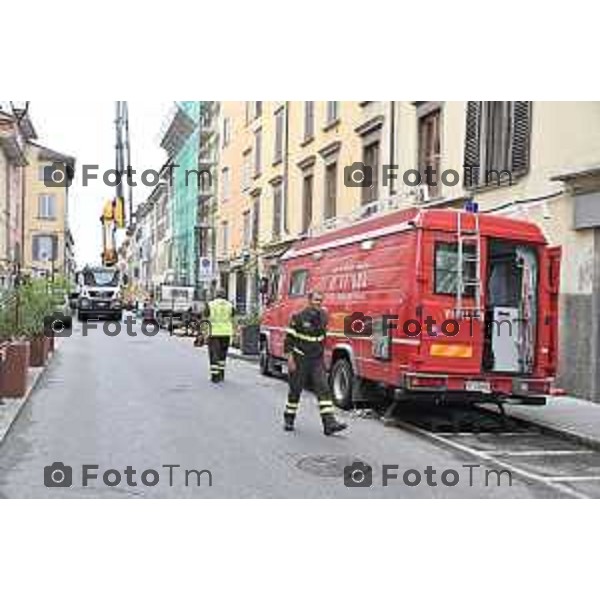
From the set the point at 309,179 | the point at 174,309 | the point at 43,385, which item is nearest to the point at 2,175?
the point at 174,309

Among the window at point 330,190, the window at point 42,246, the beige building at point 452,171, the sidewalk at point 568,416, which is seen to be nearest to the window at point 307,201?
the beige building at point 452,171

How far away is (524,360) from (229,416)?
3869 mm

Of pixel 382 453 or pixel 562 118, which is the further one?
pixel 562 118

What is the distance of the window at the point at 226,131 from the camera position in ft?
149

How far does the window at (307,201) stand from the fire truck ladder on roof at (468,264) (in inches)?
724

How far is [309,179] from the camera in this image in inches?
1198

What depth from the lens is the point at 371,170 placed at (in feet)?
79.8

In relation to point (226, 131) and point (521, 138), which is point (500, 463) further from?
point (226, 131)

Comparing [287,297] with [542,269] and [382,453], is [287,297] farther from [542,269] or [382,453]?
[382,453]

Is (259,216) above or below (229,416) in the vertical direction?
above

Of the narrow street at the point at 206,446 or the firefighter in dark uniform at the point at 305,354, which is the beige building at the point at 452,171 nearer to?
the firefighter in dark uniform at the point at 305,354

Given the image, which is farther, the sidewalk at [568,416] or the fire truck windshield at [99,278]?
the fire truck windshield at [99,278]

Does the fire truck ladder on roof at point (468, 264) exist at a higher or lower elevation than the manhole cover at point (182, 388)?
higher

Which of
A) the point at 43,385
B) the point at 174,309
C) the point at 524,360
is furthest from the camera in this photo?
the point at 174,309
